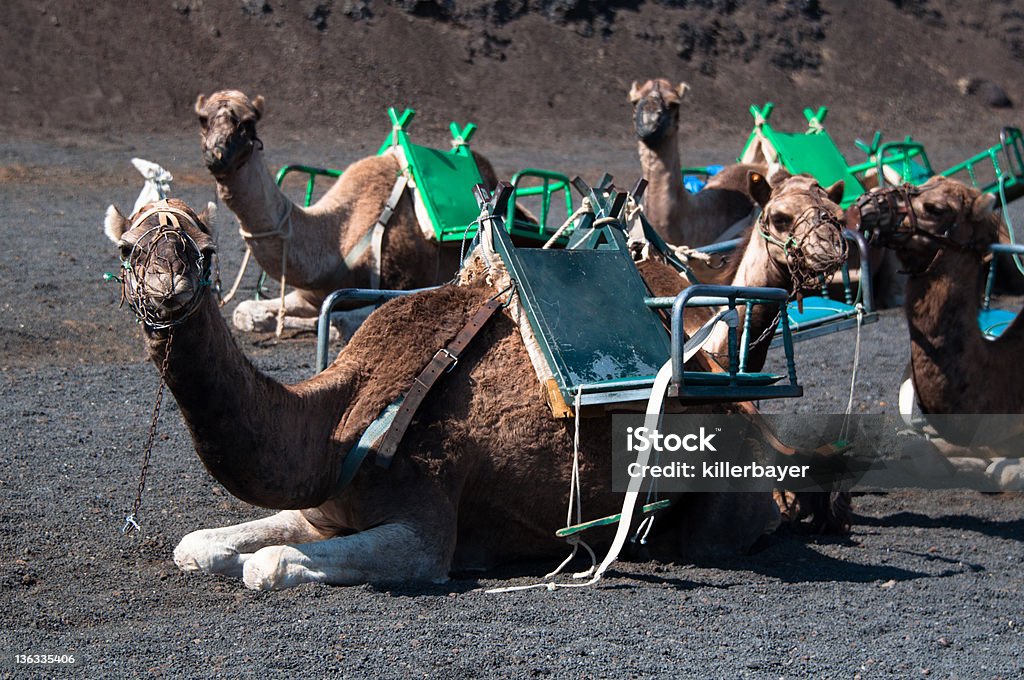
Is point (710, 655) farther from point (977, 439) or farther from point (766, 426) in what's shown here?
point (977, 439)

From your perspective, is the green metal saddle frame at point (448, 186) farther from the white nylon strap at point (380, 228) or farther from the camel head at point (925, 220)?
the camel head at point (925, 220)

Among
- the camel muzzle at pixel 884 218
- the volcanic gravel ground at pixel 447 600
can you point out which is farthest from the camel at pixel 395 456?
the camel muzzle at pixel 884 218

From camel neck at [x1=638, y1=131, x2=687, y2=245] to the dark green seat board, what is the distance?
4567 millimetres

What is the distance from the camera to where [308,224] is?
30.6 feet

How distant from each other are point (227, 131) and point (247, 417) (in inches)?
160

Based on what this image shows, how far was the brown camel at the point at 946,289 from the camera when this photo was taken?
671cm

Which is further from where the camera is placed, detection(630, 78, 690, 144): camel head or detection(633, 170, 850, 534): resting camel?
detection(630, 78, 690, 144): camel head

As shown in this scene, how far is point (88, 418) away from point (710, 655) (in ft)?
13.7

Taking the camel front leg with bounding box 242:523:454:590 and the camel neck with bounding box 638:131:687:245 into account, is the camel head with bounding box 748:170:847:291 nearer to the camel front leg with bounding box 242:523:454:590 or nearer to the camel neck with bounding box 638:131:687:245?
the camel front leg with bounding box 242:523:454:590

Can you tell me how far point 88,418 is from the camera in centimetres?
734

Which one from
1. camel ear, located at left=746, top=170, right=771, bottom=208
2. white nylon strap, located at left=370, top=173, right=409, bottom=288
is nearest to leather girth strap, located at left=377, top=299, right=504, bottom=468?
camel ear, located at left=746, top=170, right=771, bottom=208

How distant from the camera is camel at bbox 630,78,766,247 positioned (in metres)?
10.2

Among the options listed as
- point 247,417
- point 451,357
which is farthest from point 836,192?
point 247,417

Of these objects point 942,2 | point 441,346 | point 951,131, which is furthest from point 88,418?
point 942,2
